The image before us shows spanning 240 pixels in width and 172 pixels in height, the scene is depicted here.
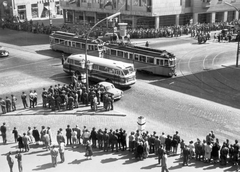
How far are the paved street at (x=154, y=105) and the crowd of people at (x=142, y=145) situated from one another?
1.45ft

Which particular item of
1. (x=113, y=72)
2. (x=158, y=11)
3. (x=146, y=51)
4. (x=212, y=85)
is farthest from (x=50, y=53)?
(x=212, y=85)

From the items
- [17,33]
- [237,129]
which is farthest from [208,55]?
[17,33]

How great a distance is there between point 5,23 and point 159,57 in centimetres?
4806

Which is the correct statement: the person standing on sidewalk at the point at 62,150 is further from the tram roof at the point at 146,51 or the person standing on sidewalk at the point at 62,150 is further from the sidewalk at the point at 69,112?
the tram roof at the point at 146,51

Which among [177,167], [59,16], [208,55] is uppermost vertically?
[59,16]

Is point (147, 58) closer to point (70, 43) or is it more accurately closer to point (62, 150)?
point (70, 43)

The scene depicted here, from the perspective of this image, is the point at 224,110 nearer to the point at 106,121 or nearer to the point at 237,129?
the point at 237,129

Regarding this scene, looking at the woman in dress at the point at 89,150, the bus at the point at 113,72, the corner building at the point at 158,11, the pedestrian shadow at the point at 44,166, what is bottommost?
the pedestrian shadow at the point at 44,166

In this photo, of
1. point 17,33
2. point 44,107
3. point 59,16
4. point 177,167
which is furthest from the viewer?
point 59,16

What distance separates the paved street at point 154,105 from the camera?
19.3 metres

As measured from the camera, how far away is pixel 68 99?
27047 mm

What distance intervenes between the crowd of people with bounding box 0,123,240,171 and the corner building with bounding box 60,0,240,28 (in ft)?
142

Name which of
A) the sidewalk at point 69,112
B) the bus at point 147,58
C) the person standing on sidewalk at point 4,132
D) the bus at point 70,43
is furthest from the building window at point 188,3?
the person standing on sidewalk at point 4,132

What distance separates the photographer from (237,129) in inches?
915
